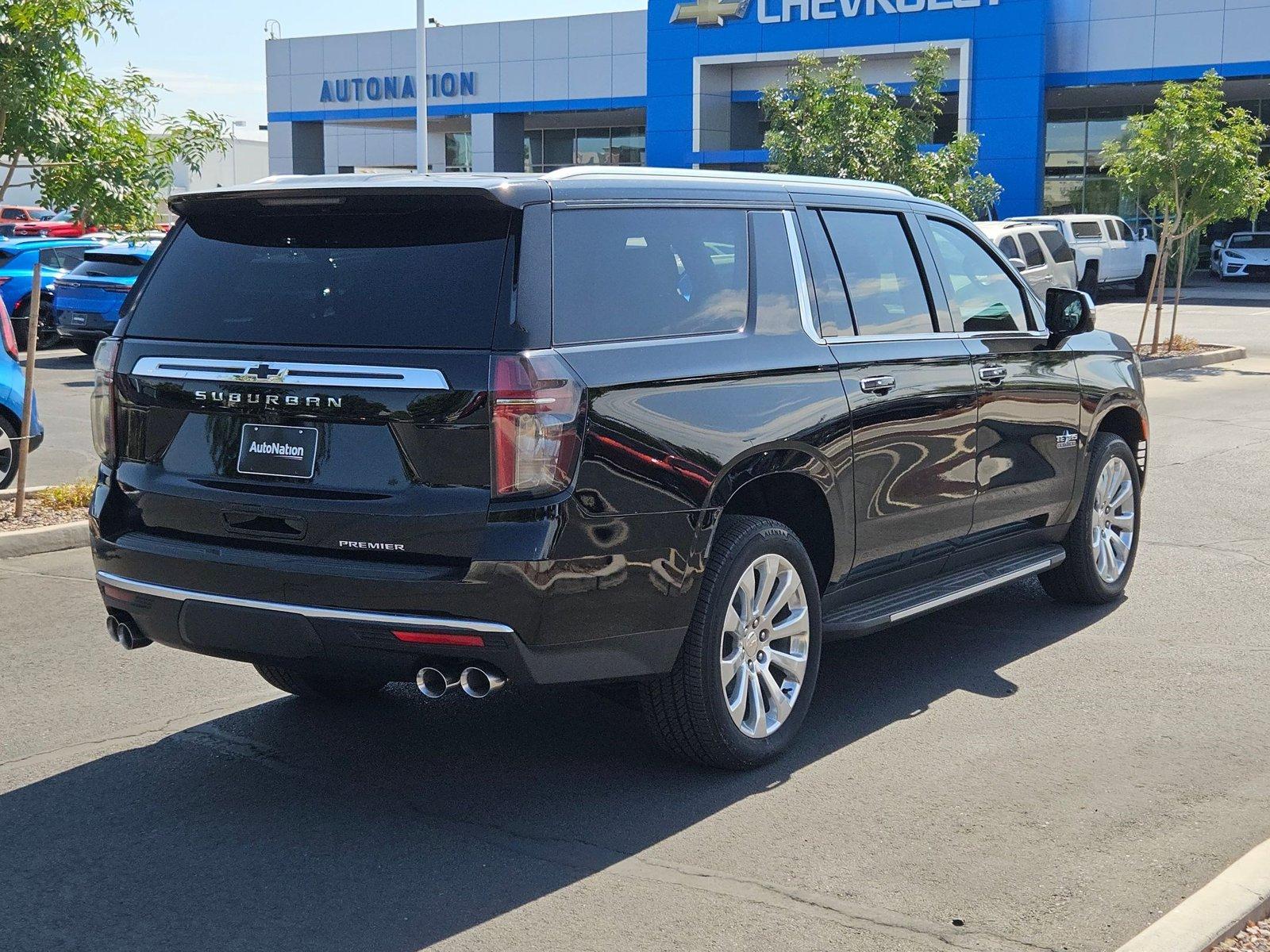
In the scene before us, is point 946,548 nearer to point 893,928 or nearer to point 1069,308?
point 1069,308

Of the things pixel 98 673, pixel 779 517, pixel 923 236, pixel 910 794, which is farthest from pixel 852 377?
pixel 98 673

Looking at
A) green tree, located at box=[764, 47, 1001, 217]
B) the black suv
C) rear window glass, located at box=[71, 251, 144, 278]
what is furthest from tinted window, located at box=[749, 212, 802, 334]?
green tree, located at box=[764, 47, 1001, 217]

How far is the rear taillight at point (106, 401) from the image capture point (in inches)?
196

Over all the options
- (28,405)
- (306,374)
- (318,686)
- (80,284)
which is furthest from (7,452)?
(80,284)

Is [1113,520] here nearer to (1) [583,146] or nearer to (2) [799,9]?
(2) [799,9]

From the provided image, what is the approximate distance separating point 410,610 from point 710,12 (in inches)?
1714

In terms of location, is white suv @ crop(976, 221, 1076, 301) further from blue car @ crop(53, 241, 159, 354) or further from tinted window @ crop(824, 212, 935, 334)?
tinted window @ crop(824, 212, 935, 334)

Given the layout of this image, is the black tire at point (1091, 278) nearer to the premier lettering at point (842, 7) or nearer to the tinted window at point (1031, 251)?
the tinted window at point (1031, 251)

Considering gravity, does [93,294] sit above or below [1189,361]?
above

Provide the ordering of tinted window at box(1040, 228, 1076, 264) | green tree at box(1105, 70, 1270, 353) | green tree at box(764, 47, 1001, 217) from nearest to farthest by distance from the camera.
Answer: green tree at box(1105, 70, 1270, 353), tinted window at box(1040, 228, 1076, 264), green tree at box(764, 47, 1001, 217)

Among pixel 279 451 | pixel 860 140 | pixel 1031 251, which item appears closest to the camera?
pixel 279 451

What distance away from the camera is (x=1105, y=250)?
33.6m

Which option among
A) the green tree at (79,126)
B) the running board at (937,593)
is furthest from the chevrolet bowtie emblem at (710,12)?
the running board at (937,593)

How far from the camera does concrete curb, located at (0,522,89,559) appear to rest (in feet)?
28.5
